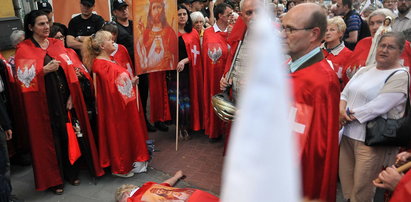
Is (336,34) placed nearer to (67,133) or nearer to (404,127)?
(404,127)

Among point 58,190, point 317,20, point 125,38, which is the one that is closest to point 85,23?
point 125,38

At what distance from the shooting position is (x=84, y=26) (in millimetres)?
5062

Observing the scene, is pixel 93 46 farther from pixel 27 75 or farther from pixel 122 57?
pixel 27 75

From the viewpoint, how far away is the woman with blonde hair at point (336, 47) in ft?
12.5

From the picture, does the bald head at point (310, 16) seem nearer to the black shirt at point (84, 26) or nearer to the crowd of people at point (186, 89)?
the crowd of people at point (186, 89)

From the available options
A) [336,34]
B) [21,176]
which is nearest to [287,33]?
[336,34]

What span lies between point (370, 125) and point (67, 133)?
3047mm

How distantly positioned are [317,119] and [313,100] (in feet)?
0.39

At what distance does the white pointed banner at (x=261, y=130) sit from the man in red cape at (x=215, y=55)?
4420 millimetres

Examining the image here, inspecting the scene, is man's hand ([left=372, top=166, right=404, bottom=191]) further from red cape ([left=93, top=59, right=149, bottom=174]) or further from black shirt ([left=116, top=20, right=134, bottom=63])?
black shirt ([left=116, top=20, right=134, bottom=63])

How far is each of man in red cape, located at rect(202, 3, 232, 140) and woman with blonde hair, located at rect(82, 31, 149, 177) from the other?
1353 millimetres

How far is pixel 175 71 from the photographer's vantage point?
517 centimetres

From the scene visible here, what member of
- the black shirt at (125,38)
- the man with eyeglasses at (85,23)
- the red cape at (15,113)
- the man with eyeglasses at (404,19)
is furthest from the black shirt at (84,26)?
the man with eyeglasses at (404,19)

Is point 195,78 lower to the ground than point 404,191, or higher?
lower
